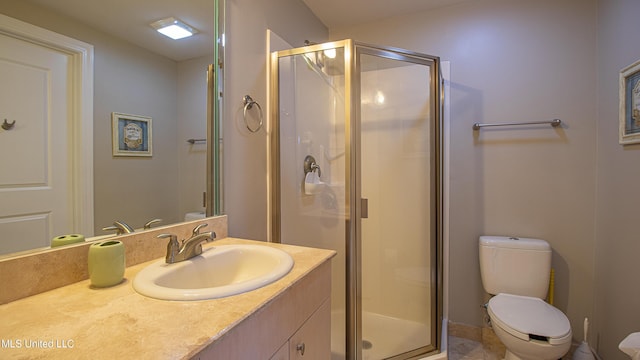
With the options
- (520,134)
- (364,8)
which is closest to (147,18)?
(364,8)

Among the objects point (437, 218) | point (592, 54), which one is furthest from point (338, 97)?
point (592, 54)

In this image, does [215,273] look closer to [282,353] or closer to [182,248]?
[182,248]

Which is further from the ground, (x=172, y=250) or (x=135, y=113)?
(x=135, y=113)

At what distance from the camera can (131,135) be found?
1.04 m

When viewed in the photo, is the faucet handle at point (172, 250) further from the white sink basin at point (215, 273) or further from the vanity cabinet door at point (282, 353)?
the vanity cabinet door at point (282, 353)

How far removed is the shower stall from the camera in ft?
5.23

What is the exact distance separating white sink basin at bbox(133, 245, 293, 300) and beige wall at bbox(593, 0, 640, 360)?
5.95ft

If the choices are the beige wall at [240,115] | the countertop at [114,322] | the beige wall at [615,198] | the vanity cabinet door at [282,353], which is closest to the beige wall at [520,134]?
the beige wall at [615,198]

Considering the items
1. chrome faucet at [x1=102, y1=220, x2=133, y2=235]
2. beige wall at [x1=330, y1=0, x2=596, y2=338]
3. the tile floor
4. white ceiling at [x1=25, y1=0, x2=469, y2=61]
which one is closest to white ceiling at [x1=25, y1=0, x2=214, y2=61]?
white ceiling at [x1=25, y1=0, x2=469, y2=61]

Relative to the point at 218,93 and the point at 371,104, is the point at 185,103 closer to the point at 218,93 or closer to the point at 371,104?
the point at 218,93

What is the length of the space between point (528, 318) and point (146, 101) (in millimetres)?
2171

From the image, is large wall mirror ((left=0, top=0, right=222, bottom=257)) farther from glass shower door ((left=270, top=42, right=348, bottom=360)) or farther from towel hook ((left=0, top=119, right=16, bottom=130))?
glass shower door ((left=270, top=42, right=348, bottom=360))

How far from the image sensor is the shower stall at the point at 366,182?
1593 mm

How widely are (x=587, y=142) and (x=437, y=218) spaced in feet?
3.57
